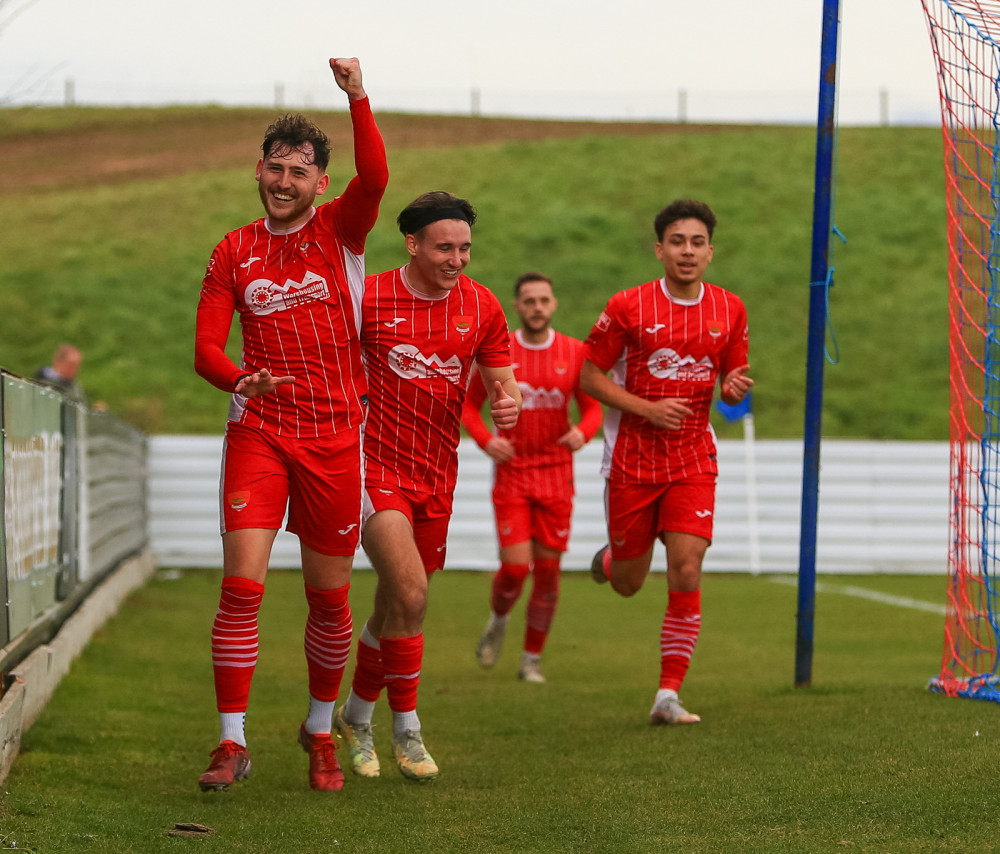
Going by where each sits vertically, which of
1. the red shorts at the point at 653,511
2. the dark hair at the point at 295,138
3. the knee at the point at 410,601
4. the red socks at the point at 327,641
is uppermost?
the dark hair at the point at 295,138

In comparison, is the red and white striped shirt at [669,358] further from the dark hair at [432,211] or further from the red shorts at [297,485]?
the red shorts at [297,485]

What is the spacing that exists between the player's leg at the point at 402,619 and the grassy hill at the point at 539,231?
16.4 metres

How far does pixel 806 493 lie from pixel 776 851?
3.46 m

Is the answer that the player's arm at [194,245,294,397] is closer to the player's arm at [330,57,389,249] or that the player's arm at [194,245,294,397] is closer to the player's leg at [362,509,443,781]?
the player's arm at [330,57,389,249]

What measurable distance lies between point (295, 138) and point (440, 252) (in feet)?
2.34

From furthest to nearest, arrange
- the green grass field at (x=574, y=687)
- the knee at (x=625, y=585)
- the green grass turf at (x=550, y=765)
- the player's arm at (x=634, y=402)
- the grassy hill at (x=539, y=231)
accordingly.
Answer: the grassy hill at (x=539, y=231) → the knee at (x=625, y=585) → the player's arm at (x=634, y=402) → the green grass field at (x=574, y=687) → the green grass turf at (x=550, y=765)

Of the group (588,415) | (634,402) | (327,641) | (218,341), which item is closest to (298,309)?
(218,341)

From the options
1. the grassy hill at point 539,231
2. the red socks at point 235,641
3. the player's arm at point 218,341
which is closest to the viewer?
the player's arm at point 218,341

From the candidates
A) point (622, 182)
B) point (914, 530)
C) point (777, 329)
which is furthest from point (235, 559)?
point (622, 182)

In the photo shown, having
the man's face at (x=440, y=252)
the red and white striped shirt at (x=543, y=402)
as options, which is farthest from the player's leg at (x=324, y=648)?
the red and white striped shirt at (x=543, y=402)

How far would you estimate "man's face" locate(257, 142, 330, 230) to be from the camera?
5332mm

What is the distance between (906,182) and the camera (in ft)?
129

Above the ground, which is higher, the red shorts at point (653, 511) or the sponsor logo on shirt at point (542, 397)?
the sponsor logo on shirt at point (542, 397)

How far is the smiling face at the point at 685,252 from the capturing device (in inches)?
268
